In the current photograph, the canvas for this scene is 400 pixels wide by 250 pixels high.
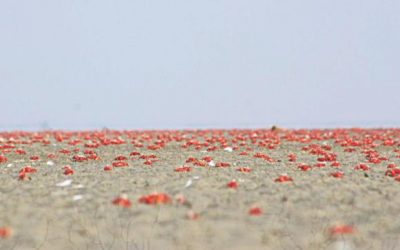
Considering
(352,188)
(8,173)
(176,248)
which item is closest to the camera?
(176,248)

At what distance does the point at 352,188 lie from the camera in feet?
45.9

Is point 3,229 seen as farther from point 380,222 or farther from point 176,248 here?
point 380,222

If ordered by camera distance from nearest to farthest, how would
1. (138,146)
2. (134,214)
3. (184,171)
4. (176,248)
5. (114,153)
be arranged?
(176,248), (134,214), (184,171), (114,153), (138,146)

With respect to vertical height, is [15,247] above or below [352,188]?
below

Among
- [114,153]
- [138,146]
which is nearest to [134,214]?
[114,153]

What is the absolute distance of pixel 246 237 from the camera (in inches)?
445

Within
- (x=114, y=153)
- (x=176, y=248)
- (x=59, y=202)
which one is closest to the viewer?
(x=176, y=248)

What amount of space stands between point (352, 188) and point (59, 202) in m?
6.55

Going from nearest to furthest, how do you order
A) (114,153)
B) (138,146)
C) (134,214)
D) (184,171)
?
→ (134,214) → (184,171) → (114,153) → (138,146)

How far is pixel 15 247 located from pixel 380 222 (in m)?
7.12

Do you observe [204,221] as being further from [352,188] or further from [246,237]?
[352,188]

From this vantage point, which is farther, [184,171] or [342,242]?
[184,171]

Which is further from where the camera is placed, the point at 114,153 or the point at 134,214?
the point at 114,153

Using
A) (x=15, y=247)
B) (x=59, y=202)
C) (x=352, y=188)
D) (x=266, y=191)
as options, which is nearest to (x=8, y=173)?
(x=59, y=202)
